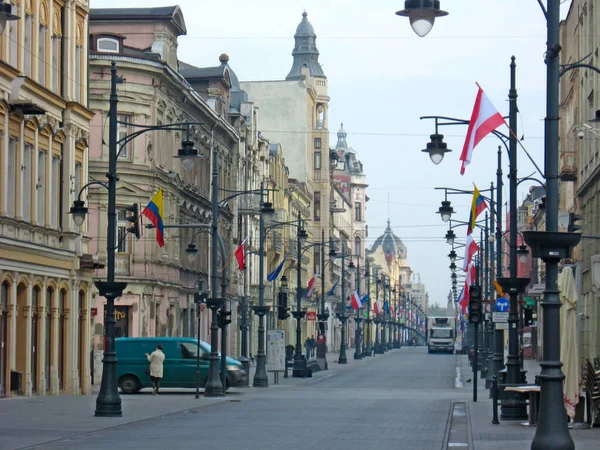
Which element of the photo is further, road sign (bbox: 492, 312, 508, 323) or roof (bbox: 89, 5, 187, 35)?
roof (bbox: 89, 5, 187, 35)

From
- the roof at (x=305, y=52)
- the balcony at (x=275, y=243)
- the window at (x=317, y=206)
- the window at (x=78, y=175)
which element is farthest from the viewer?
the roof at (x=305, y=52)

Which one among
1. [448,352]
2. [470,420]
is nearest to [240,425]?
[470,420]

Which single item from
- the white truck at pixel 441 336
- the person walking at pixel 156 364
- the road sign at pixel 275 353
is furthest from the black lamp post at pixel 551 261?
the white truck at pixel 441 336

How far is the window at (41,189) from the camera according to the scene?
1558 inches

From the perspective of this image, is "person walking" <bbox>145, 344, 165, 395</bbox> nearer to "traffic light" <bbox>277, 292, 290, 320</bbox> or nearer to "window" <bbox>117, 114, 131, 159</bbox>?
"traffic light" <bbox>277, 292, 290, 320</bbox>

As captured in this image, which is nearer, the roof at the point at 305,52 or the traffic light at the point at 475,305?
the traffic light at the point at 475,305

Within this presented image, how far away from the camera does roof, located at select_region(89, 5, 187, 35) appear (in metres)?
61.8

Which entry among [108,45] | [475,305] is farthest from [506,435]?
[108,45]

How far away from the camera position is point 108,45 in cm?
5794

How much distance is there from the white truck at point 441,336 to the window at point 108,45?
81447 mm

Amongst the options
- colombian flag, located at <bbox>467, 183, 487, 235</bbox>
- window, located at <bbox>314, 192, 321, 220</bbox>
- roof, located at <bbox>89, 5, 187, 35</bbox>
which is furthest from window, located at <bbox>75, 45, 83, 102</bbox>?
window, located at <bbox>314, 192, 321, 220</bbox>

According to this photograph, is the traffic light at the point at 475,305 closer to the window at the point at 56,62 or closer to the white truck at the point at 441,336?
the window at the point at 56,62

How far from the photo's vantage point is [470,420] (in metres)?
28.1

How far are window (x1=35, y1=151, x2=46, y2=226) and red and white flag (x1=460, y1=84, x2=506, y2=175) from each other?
20.7 metres
